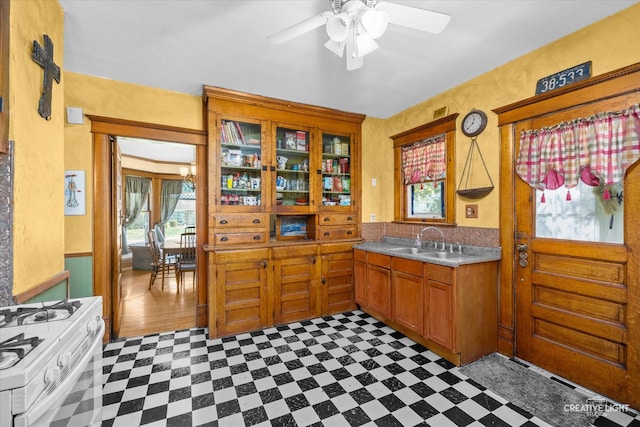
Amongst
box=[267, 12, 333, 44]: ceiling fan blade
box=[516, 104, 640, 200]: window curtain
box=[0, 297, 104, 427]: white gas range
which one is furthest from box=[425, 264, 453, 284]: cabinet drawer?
box=[0, 297, 104, 427]: white gas range

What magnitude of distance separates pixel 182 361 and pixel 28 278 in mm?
1378

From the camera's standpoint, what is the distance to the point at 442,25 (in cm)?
156

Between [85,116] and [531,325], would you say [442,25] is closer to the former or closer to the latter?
[531,325]

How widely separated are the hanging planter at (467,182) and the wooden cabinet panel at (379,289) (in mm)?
1165

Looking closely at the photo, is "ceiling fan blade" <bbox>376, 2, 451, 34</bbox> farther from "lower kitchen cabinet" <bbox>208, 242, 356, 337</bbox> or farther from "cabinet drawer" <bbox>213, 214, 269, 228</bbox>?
"lower kitchen cabinet" <bbox>208, 242, 356, 337</bbox>

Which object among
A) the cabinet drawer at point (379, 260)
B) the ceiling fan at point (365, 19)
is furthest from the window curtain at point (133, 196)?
the ceiling fan at point (365, 19)

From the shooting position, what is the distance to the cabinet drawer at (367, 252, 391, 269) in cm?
308

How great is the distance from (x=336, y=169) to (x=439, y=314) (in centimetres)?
215

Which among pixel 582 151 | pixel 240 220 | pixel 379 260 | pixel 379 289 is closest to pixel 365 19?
pixel 582 151

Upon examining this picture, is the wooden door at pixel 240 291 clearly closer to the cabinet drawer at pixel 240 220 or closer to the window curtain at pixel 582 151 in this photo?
the cabinet drawer at pixel 240 220

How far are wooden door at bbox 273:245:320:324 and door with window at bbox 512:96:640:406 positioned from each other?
6.76 feet

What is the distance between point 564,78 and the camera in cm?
217

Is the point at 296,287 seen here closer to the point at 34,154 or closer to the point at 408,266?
the point at 408,266

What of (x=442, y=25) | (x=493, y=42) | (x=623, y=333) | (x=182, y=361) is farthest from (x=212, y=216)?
(x=623, y=333)
